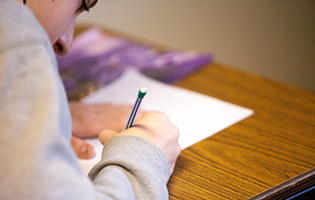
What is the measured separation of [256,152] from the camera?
53cm

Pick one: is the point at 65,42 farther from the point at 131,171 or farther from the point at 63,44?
the point at 131,171

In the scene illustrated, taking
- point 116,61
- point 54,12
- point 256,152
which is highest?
point 54,12

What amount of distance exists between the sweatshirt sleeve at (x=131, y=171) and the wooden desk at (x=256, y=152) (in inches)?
2.1

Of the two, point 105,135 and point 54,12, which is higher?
point 54,12

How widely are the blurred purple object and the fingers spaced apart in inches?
9.0

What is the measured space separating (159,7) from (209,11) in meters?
0.29

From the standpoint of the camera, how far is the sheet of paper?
0.59 metres

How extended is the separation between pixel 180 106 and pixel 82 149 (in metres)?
0.23

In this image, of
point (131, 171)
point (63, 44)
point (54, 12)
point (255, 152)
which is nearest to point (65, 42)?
point (63, 44)

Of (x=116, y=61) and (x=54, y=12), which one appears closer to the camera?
(x=54, y=12)

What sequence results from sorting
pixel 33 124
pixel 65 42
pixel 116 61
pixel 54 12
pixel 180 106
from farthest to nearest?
1. pixel 116 61
2. pixel 180 106
3. pixel 65 42
4. pixel 54 12
5. pixel 33 124

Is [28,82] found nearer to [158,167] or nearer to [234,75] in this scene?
[158,167]

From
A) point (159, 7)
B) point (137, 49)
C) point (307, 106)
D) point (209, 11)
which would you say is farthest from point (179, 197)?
point (159, 7)

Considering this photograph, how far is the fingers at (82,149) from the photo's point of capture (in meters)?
0.54
